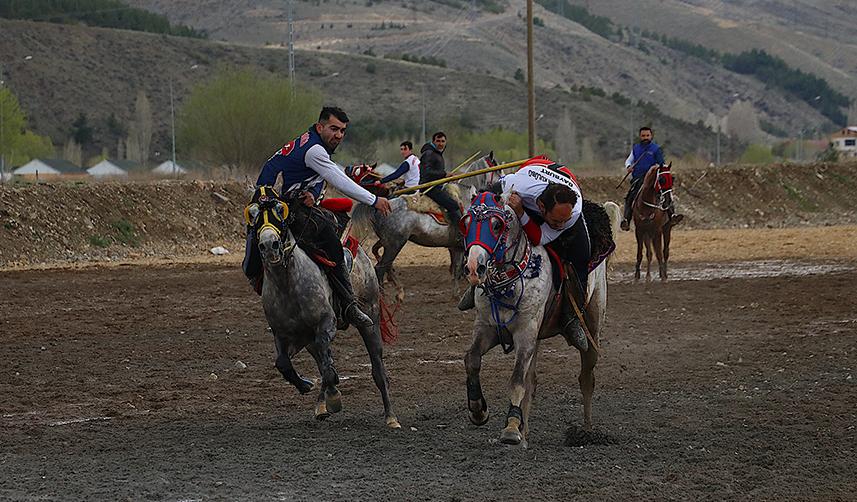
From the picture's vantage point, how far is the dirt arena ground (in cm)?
805

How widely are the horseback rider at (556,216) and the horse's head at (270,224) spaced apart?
1587 mm

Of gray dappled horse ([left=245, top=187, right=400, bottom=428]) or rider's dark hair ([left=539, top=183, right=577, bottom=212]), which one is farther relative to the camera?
gray dappled horse ([left=245, top=187, right=400, bottom=428])

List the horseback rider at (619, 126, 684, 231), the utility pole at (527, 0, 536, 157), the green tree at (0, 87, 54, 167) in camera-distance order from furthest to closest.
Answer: the green tree at (0, 87, 54, 167) < the utility pole at (527, 0, 536, 157) < the horseback rider at (619, 126, 684, 231)

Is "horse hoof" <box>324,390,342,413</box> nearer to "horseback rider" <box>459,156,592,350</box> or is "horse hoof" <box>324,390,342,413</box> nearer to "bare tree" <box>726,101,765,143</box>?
"horseback rider" <box>459,156,592,350</box>

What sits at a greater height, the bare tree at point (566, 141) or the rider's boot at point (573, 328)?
the rider's boot at point (573, 328)

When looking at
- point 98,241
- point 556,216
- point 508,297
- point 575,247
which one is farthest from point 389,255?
point 98,241

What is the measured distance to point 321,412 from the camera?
33.4 feet

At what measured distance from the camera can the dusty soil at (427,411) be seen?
26.4 ft

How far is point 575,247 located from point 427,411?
231 centimetres

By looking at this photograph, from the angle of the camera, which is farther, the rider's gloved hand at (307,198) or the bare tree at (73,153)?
the bare tree at (73,153)

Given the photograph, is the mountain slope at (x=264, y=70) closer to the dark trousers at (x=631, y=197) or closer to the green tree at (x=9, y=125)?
the green tree at (x=9, y=125)

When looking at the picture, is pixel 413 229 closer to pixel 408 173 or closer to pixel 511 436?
pixel 408 173

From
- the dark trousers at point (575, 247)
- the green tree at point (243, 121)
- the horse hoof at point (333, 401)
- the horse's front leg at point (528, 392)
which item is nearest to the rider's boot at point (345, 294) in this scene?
the horse hoof at point (333, 401)

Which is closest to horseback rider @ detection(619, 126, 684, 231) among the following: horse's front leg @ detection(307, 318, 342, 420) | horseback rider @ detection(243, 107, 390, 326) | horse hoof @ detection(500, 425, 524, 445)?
horseback rider @ detection(243, 107, 390, 326)
